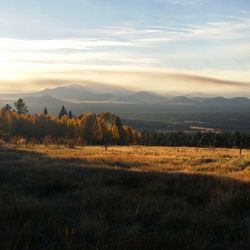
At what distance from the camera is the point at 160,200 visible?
29.2 ft

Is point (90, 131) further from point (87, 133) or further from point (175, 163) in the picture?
point (175, 163)

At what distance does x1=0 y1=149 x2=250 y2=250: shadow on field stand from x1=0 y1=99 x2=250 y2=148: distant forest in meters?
68.7

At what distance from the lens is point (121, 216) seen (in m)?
7.40

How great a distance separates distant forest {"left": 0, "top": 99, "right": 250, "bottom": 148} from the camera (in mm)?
89312

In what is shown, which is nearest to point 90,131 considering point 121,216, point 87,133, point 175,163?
point 87,133

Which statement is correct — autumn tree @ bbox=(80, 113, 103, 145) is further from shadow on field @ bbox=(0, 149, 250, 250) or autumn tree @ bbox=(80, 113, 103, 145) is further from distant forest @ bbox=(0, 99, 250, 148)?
shadow on field @ bbox=(0, 149, 250, 250)

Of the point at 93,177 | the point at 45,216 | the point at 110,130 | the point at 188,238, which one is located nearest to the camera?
the point at 188,238

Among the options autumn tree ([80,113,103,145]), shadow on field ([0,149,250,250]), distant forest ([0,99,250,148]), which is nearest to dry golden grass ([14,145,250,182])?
shadow on field ([0,149,250,250])

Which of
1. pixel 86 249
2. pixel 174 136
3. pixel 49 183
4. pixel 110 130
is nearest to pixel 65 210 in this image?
pixel 86 249

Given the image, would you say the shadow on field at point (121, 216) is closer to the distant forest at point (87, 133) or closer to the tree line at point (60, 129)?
the distant forest at point (87, 133)

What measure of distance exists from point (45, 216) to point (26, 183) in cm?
423

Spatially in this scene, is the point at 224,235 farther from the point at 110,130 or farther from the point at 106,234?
the point at 110,130

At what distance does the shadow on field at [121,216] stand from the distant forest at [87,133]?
68.7 meters

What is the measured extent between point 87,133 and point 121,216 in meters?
83.8
